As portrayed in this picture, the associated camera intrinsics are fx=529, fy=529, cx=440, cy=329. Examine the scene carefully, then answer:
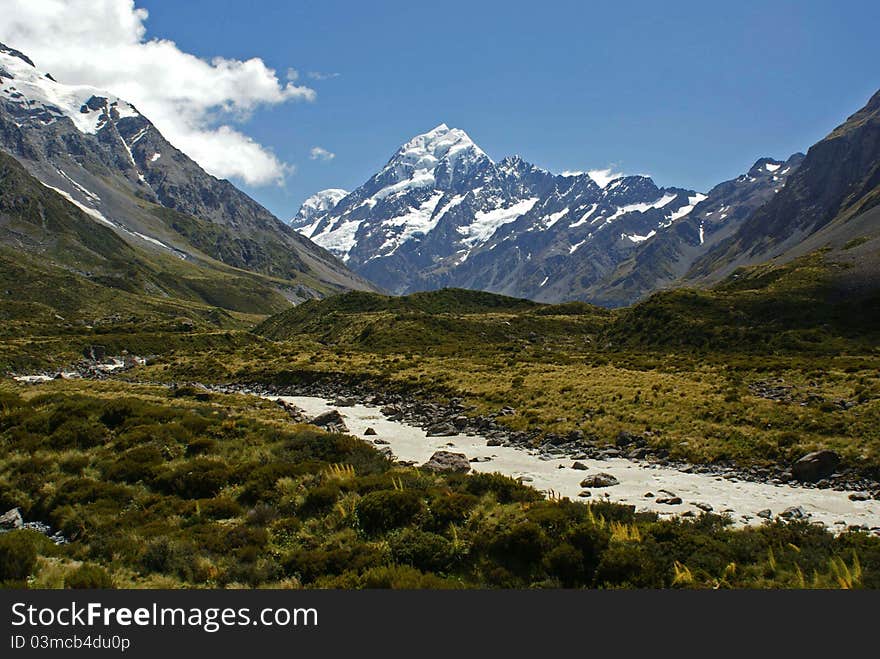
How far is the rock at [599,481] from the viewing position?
25469mm

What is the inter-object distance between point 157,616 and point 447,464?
16311 mm

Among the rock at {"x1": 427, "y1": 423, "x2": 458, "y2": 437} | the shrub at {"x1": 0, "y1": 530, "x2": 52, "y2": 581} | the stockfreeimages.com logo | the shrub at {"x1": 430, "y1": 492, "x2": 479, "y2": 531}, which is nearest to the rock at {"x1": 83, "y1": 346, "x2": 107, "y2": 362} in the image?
the rock at {"x1": 427, "y1": 423, "x2": 458, "y2": 437}

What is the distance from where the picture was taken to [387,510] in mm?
16906

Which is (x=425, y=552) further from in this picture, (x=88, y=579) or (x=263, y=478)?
(x=263, y=478)

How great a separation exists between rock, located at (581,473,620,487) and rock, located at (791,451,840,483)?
8715 mm

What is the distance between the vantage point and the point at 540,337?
118 metres

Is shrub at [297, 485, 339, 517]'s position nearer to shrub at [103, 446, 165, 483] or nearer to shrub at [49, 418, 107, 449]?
shrub at [103, 446, 165, 483]

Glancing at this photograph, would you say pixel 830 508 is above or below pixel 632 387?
below

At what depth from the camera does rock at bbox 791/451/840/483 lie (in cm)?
2544

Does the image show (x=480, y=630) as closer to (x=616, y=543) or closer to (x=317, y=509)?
(x=616, y=543)

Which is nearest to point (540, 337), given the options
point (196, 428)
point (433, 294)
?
point (433, 294)

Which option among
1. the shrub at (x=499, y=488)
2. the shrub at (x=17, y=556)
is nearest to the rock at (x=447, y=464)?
the shrub at (x=499, y=488)

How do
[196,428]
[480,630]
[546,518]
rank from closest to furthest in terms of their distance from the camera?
[480,630] < [546,518] < [196,428]

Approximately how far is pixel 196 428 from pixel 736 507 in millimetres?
26141
